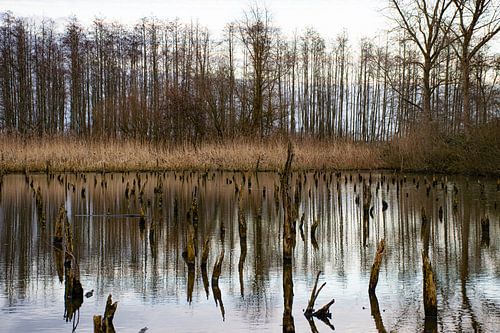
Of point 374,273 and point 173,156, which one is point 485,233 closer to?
point 374,273

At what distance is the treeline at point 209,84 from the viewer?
33406 mm

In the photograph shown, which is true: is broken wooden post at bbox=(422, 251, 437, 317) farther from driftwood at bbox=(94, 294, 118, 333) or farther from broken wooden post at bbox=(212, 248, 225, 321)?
driftwood at bbox=(94, 294, 118, 333)

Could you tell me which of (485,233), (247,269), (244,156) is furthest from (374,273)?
(244,156)

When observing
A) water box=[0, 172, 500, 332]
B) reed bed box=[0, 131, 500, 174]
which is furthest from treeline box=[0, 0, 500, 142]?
water box=[0, 172, 500, 332]

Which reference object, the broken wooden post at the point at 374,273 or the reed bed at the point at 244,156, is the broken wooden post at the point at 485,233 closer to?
the broken wooden post at the point at 374,273

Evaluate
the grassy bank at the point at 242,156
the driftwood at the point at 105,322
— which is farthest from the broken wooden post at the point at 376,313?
the grassy bank at the point at 242,156

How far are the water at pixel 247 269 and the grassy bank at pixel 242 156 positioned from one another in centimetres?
1021

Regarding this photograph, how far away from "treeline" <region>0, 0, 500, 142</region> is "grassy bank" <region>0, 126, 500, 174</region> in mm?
2812

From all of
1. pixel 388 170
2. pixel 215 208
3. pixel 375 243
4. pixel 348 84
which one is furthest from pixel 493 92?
pixel 375 243

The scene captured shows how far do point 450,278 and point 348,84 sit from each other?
43.4 m

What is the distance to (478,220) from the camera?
35.8 feet

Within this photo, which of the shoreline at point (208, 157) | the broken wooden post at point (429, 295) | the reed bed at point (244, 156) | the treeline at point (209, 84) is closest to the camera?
the broken wooden post at point (429, 295)

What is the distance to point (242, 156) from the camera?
25.2 meters

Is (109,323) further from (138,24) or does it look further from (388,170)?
(138,24)
